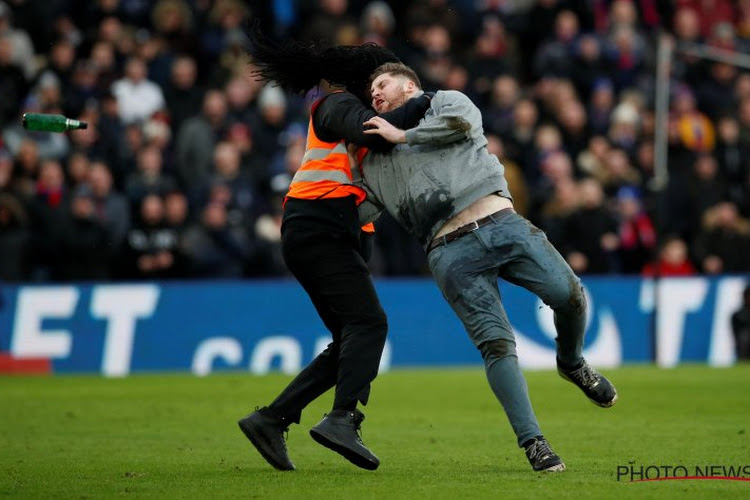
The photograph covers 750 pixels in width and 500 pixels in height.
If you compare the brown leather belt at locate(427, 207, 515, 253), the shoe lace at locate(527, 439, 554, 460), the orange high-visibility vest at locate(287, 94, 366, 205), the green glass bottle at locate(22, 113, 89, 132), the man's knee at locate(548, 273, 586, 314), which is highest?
the green glass bottle at locate(22, 113, 89, 132)

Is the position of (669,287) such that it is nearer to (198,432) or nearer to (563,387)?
(563,387)

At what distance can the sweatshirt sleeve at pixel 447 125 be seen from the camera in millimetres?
7652

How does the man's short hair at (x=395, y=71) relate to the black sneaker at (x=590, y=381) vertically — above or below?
above

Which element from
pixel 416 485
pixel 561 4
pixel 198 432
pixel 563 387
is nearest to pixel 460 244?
pixel 416 485

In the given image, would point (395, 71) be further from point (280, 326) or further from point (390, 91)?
point (280, 326)

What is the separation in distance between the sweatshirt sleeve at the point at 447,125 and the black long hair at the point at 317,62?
2.22ft

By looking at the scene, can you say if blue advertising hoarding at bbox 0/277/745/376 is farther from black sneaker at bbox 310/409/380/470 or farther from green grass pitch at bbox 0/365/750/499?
black sneaker at bbox 310/409/380/470

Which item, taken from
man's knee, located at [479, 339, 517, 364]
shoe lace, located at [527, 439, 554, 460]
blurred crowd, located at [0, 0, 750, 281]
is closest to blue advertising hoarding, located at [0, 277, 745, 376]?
blurred crowd, located at [0, 0, 750, 281]

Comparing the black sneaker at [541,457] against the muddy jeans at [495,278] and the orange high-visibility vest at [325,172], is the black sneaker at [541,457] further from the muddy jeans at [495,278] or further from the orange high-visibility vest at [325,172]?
the orange high-visibility vest at [325,172]

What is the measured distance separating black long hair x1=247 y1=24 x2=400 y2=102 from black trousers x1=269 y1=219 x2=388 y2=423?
35.3 inches

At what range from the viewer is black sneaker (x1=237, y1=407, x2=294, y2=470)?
814 cm

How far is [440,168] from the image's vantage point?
25.6ft

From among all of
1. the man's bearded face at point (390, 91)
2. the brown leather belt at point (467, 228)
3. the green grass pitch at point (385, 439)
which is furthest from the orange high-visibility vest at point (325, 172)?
the green grass pitch at point (385, 439)

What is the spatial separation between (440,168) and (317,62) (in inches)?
42.5
